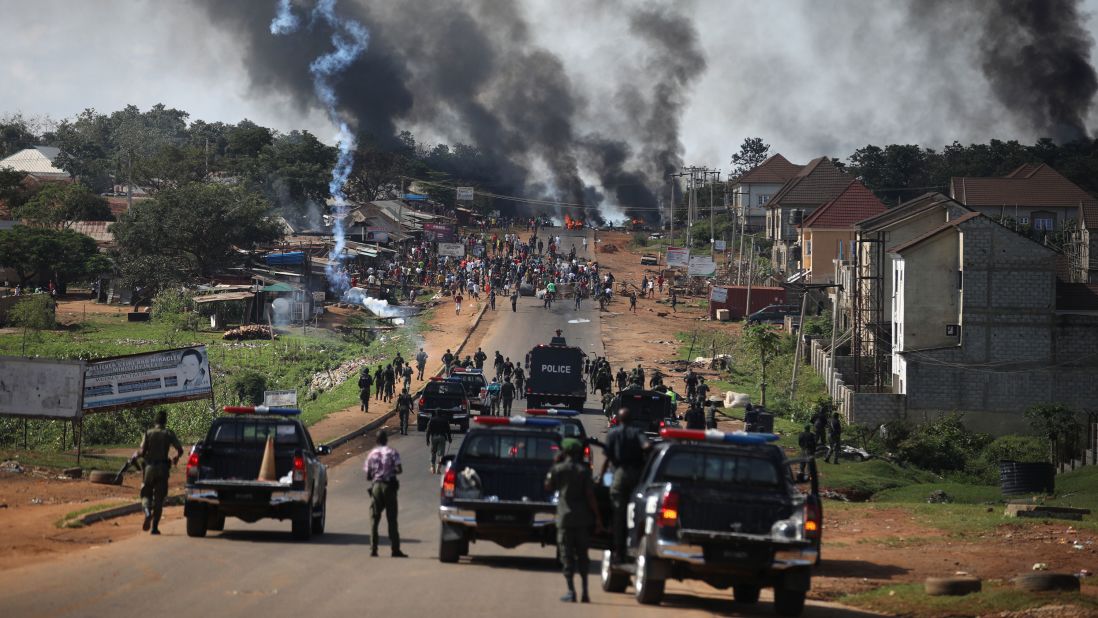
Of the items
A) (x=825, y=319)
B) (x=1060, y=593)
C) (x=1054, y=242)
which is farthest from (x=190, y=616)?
(x=1054, y=242)

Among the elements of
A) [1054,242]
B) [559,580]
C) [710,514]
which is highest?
[1054,242]

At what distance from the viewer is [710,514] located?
1244 centimetres

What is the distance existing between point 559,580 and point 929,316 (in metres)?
42.8

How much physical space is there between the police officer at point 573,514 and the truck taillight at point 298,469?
5.33m

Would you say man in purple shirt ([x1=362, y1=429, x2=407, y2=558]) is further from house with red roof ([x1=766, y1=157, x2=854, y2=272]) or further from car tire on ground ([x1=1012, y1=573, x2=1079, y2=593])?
house with red roof ([x1=766, y1=157, x2=854, y2=272])

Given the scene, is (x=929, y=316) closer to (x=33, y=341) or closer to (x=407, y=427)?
(x=407, y=427)

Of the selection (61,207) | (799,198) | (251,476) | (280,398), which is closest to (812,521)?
(251,476)

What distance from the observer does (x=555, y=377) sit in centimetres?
4462

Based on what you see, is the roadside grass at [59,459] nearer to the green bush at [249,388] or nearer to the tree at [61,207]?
the green bush at [249,388]

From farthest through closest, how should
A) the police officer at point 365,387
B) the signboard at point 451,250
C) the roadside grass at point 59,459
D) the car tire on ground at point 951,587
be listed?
the signboard at point 451,250, the police officer at point 365,387, the roadside grass at point 59,459, the car tire on ground at point 951,587

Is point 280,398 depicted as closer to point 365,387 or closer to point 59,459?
point 59,459

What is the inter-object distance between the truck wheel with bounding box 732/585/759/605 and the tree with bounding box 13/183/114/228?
99577mm

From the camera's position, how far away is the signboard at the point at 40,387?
2822cm

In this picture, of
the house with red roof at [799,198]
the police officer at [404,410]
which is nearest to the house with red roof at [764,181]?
the house with red roof at [799,198]
